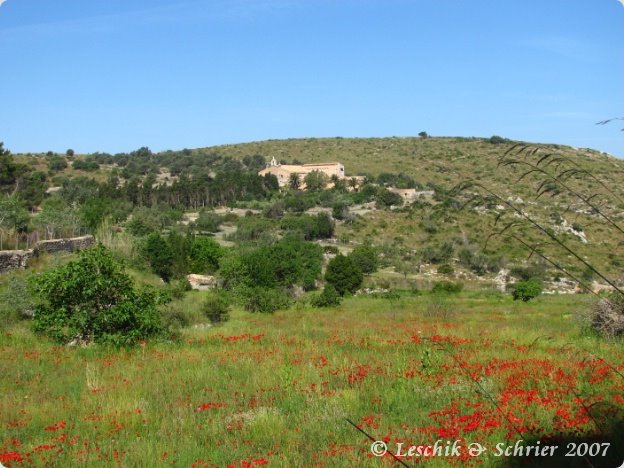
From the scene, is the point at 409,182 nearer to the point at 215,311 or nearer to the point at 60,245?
the point at 60,245

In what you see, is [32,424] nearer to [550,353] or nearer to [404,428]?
[404,428]

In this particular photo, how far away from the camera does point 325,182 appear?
8062 centimetres

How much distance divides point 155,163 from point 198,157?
9.23 metres

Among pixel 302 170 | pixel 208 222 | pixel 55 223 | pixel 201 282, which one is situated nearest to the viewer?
pixel 55 223

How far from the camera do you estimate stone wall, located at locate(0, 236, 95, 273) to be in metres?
24.2

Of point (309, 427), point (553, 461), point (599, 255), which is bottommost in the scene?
point (599, 255)

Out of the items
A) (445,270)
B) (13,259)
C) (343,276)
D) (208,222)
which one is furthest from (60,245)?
(445,270)

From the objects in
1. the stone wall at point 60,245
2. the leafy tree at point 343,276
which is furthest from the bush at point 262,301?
the stone wall at point 60,245

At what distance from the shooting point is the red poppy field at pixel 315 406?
446 centimetres

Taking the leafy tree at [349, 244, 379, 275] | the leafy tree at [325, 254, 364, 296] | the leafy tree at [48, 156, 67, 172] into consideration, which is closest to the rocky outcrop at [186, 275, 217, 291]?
the leafy tree at [325, 254, 364, 296]

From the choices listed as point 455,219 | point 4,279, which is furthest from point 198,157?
point 4,279

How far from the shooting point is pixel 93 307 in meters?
11.8

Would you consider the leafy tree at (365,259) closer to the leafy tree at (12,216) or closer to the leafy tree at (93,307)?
the leafy tree at (12,216)

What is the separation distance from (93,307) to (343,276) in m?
24.0
